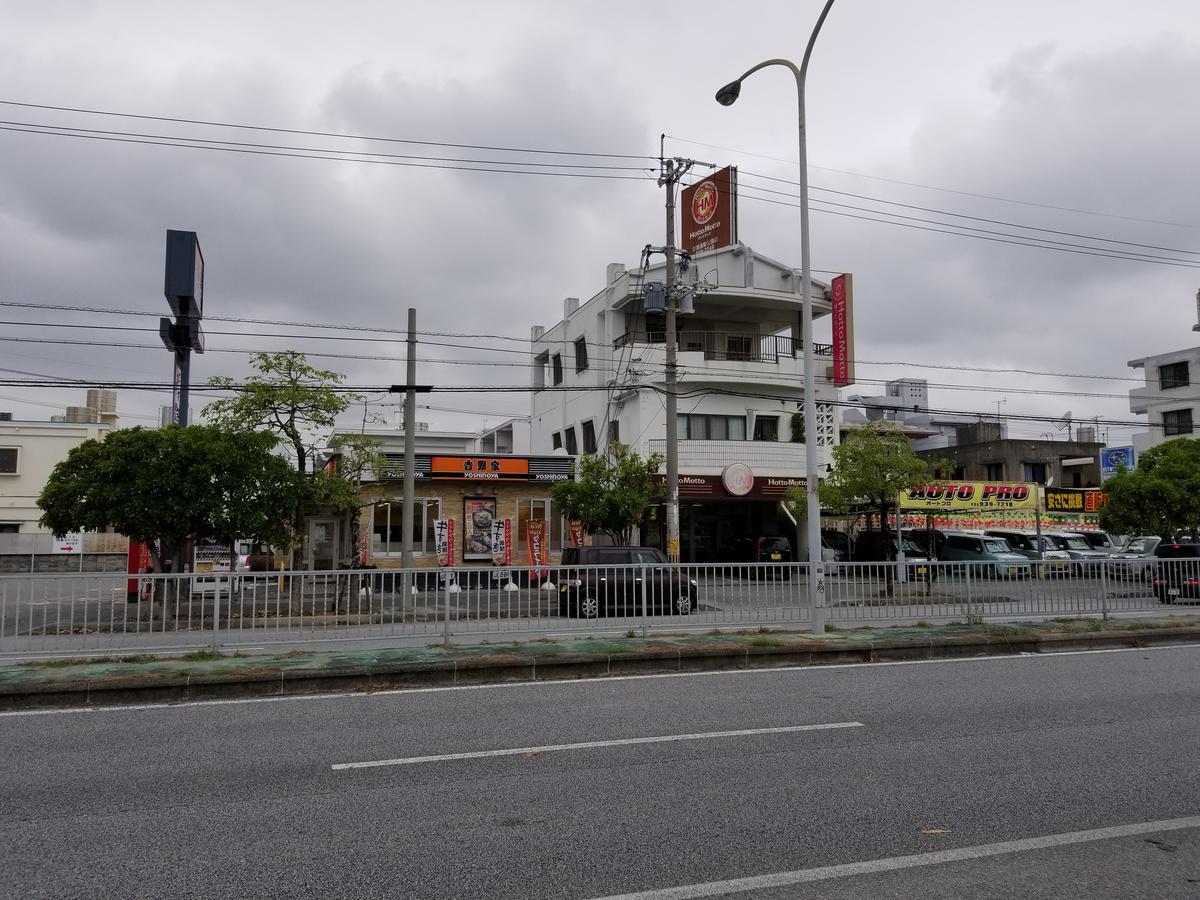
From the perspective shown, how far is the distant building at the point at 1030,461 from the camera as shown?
5038cm

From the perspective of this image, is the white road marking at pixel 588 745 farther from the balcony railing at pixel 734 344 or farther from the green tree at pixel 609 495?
the balcony railing at pixel 734 344

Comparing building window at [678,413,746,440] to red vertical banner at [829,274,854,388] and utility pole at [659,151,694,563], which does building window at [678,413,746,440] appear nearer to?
red vertical banner at [829,274,854,388]

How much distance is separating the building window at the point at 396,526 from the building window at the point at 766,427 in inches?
501

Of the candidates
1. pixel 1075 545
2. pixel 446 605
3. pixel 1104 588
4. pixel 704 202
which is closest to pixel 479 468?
pixel 704 202

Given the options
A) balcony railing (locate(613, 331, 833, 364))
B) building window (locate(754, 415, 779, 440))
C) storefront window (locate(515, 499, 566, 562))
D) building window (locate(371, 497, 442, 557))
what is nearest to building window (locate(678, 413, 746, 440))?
building window (locate(754, 415, 779, 440))

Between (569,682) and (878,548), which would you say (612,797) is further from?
(878,548)

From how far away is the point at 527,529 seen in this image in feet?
102

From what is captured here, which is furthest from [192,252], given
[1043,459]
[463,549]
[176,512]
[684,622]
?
[1043,459]

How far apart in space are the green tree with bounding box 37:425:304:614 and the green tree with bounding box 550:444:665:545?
385 inches

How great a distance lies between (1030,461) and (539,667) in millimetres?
47249

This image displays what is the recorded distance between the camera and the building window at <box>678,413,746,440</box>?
3388 cm

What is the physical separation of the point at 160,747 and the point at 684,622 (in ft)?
27.9

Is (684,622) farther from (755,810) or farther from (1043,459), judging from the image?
(1043,459)

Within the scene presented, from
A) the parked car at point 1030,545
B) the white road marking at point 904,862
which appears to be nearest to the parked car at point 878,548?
the parked car at point 1030,545
